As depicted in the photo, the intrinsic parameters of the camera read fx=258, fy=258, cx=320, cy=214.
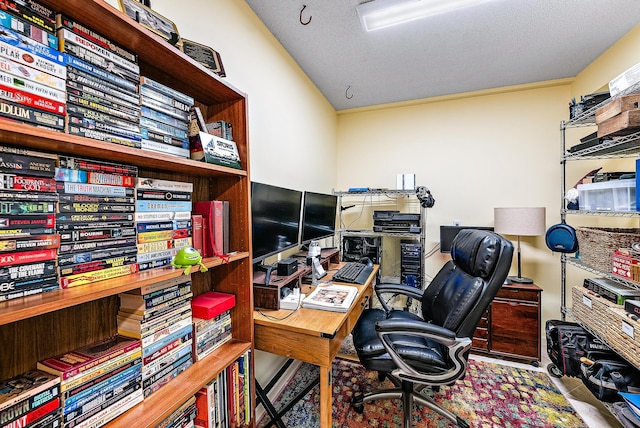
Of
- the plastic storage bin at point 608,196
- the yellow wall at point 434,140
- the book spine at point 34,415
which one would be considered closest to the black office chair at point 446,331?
the yellow wall at point 434,140

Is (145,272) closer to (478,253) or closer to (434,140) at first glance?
(478,253)

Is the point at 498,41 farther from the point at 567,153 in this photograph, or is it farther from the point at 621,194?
the point at 621,194

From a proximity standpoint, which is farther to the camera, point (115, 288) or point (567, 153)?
point (567, 153)

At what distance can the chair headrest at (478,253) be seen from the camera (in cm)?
133

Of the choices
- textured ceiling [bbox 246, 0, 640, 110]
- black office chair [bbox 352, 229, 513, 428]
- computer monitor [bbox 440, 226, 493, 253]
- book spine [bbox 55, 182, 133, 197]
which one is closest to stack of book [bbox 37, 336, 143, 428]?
book spine [bbox 55, 182, 133, 197]

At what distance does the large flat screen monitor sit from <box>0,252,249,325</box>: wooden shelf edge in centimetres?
54

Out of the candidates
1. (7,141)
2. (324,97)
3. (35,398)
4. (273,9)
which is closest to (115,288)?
(35,398)

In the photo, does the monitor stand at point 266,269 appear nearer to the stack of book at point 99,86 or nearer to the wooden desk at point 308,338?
the wooden desk at point 308,338

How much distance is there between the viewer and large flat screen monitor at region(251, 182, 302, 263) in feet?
4.38

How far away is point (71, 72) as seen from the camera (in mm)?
666

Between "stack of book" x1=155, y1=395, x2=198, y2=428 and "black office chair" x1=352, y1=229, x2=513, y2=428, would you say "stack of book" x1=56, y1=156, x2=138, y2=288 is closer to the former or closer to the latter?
"stack of book" x1=155, y1=395, x2=198, y2=428

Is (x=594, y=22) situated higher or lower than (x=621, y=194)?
higher

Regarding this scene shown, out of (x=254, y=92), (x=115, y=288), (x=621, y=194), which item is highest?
(x=254, y=92)

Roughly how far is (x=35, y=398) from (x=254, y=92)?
1701mm
